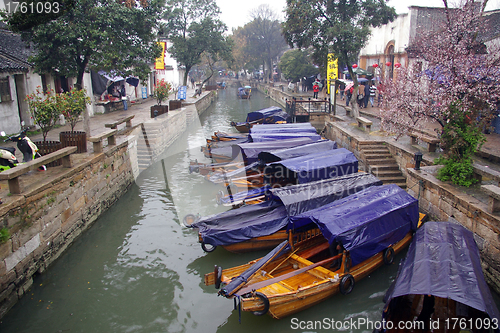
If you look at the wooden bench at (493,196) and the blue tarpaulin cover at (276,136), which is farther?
the blue tarpaulin cover at (276,136)

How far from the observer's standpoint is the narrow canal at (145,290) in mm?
7039

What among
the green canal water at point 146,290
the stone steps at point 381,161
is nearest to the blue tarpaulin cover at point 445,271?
the green canal water at point 146,290

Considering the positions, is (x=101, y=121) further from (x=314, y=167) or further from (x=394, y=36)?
(x=394, y=36)

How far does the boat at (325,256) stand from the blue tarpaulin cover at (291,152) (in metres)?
3.87

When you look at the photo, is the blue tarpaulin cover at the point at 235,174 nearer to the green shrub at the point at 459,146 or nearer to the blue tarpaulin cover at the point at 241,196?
the blue tarpaulin cover at the point at 241,196

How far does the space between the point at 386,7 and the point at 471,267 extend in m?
16.4

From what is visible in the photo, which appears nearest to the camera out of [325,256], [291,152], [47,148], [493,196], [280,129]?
[493,196]

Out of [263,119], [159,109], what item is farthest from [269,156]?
[159,109]

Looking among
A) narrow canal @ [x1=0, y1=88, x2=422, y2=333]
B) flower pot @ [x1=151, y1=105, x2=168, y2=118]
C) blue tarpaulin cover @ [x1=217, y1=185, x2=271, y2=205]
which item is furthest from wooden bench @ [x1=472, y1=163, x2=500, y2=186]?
flower pot @ [x1=151, y1=105, x2=168, y2=118]

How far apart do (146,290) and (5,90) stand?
38.5 ft

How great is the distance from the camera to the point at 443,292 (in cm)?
539

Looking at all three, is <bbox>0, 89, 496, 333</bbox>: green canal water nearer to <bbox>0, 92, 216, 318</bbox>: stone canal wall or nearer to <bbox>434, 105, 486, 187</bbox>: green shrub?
<bbox>0, 92, 216, 318</bbox>: stone canal wall

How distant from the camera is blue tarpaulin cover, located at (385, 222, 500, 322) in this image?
5352 millimetres

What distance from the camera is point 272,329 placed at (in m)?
6.89
